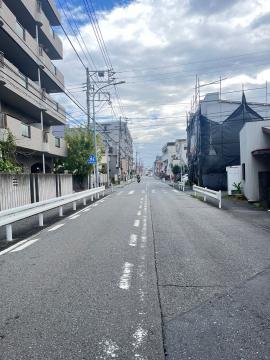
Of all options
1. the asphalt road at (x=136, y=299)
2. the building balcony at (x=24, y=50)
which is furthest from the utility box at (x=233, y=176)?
the asphalt road at (x=136, y=299)

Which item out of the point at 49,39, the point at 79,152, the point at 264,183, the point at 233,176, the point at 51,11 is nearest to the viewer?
the point at 264,183

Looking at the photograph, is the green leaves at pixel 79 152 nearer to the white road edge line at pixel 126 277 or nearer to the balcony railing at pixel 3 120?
the balcony railing at pixel 3 120

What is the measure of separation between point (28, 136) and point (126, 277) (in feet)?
64.1

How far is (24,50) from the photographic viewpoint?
76.3 ft

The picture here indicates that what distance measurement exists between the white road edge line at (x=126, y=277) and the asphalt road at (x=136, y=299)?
2cm

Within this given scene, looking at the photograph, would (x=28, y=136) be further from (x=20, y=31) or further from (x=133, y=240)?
(x=133, y=240)

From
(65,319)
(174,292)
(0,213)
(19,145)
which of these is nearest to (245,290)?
(174,292)

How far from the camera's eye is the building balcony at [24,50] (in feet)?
67.1

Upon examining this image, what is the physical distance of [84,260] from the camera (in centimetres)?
698

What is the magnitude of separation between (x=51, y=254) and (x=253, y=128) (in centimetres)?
1501

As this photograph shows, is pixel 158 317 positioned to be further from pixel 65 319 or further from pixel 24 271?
pixel 24 271

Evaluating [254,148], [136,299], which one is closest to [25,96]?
[254,148]

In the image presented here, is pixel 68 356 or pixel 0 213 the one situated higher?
pixel 0 213

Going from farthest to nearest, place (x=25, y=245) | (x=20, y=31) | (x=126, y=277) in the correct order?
(x=20, y=31) < (x=25, y=245) < (x=126, y=277)
